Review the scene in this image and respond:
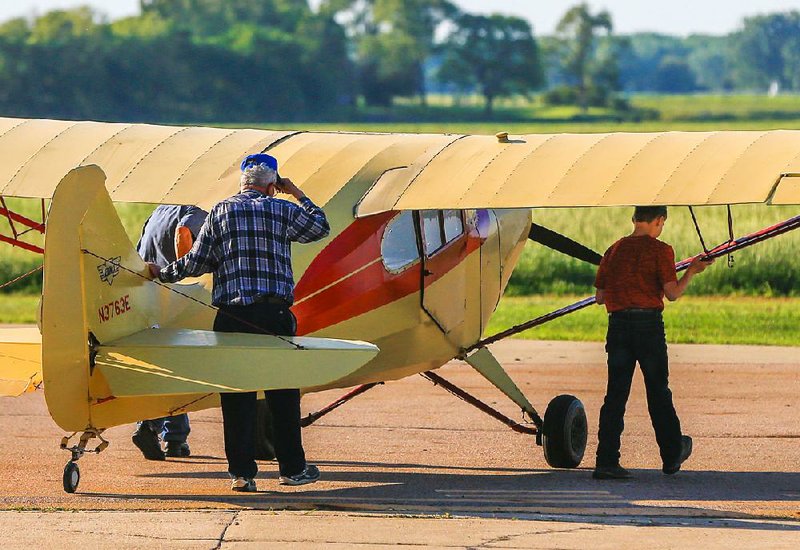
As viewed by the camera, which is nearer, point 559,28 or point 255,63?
point 255,63

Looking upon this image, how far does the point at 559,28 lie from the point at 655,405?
165 metres

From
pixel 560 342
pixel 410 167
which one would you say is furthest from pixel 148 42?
pixel 410 167

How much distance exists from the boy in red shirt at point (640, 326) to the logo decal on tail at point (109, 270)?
3063mm

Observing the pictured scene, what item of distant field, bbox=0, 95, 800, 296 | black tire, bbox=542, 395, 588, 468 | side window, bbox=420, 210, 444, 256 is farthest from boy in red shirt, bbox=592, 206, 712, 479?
distant field, bbox=0, 95, 800, 296

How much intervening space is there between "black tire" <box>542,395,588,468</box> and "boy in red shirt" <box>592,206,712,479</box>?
52 cm

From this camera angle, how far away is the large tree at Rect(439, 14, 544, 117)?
146500mm

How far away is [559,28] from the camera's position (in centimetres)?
17200

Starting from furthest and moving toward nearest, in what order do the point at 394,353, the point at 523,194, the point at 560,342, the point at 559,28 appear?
1. the point at 559,28
2. the point at 560,342
3. the point at 394,353
4. the point at 523,194

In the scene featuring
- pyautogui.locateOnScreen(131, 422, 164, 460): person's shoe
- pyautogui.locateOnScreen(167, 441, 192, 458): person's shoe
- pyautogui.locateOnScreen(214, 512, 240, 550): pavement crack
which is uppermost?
pyautogui.locateOnScreen(214, 512, 240, 550): pavement crack

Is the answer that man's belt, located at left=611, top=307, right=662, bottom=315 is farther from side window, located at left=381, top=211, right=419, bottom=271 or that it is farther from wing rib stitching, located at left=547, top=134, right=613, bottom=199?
side window, located at left=381, top=211, right=419, bottom=271

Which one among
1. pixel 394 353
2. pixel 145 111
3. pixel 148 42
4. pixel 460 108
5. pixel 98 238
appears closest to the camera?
pixel 98 238

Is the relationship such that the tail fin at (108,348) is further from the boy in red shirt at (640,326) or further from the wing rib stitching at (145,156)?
the boy in red shirt at (640,326)

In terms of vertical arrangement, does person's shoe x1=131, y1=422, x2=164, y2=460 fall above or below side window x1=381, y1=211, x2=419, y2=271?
below

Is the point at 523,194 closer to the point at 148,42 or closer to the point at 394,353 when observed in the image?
the point at 394,353
